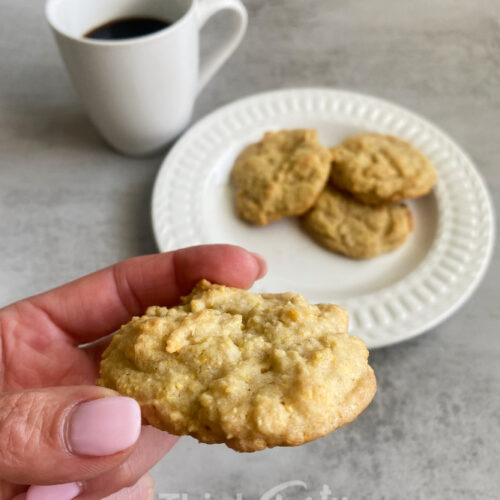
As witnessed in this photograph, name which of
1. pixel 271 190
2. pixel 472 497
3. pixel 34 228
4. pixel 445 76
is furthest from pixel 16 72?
pixel 472 497

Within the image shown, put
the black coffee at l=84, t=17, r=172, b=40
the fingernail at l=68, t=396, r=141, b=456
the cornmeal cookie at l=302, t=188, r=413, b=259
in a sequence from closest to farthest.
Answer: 1. the fingernail at l=68, t=396, r=141, b=456
2. the cornmeal cookie at l=302, t=188, r=413, b=259
3. the black coffee at l=84, t=17, r=172, b=40

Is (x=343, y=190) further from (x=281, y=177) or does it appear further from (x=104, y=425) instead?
(x=104, y=425)

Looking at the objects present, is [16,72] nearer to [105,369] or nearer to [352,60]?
[352,60]

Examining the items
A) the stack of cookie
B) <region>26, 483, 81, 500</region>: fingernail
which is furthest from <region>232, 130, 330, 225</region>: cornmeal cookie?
<region>26, 483, 81, 500</region>: fingernail

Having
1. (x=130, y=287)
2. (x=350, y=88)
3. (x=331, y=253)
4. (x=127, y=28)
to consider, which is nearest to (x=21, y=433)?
(x=130, y=287)

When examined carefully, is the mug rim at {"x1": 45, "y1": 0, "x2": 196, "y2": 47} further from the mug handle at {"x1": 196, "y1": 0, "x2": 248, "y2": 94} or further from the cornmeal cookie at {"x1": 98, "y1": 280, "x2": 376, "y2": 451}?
the cornmeal cookie at {"x1": 98, "y1": 280, "x2": 376, "y2": 451}

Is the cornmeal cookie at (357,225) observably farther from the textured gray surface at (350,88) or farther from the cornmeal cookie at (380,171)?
the textured gray surface at (350,88)
